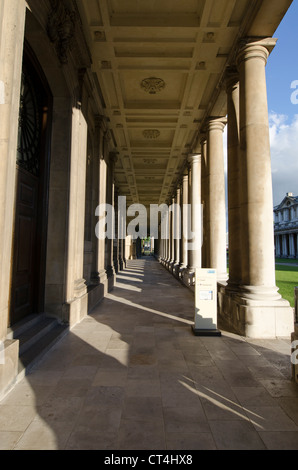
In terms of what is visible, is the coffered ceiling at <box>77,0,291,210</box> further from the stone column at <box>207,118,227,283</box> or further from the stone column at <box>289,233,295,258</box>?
the stone column at <box>289,233,295,258</box>

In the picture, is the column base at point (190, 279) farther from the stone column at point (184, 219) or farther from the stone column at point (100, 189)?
the stone column at point (100, 189)

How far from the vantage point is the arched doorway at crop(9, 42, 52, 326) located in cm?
681

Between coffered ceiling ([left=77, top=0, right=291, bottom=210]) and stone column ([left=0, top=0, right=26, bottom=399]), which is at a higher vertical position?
coffered ceiling ([left=77, top=0, right=291, bottom=210])

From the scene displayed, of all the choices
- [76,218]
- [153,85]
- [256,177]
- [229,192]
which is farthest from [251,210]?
[153,85]

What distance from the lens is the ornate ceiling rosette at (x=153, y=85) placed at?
1269 cm

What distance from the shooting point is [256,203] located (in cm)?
820

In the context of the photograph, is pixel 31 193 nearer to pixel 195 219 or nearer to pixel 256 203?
pixel 256 203

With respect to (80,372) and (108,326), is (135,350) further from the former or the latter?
(108,326)

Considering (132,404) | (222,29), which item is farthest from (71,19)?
(132,404)

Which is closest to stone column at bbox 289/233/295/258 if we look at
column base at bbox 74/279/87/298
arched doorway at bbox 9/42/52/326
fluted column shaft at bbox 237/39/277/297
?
fluted column shaft at bbox 237/39/277/297

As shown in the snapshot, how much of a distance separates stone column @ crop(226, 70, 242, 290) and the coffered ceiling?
3.98ft

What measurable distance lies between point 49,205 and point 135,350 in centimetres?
474

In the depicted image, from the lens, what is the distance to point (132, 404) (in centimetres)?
405

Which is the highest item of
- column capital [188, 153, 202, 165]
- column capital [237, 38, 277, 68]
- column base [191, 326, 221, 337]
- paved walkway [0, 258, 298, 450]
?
column capital [188, 153, 202, 165]
